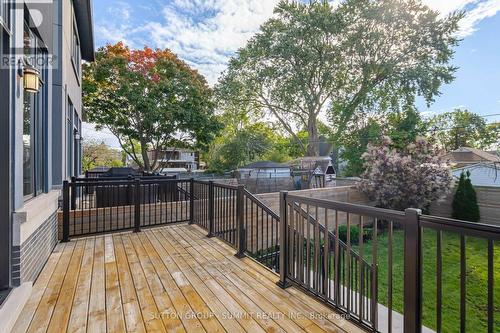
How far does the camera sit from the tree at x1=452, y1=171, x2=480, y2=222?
32.8 feet

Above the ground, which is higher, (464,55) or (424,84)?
(464,55)

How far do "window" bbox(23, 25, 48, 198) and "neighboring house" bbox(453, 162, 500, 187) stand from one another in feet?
52.1

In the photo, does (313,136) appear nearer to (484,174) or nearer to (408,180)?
(408,180)

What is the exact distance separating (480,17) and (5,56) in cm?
1983

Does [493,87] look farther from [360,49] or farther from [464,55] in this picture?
[360,49]

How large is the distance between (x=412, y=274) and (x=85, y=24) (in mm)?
9683

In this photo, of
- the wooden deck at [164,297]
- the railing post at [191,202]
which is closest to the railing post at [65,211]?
the wooden deck at [164,297]

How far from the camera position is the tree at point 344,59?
Result: 1397cm

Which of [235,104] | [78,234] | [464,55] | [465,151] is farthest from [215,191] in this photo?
[465,151]

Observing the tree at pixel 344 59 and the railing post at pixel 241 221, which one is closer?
the railing post at pixel 241 221

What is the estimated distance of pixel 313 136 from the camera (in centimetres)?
1748

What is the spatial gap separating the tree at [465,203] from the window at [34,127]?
1317 cm

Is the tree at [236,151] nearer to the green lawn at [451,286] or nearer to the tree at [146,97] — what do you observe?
the tree at [146,97]

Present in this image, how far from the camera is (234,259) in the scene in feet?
11.0
